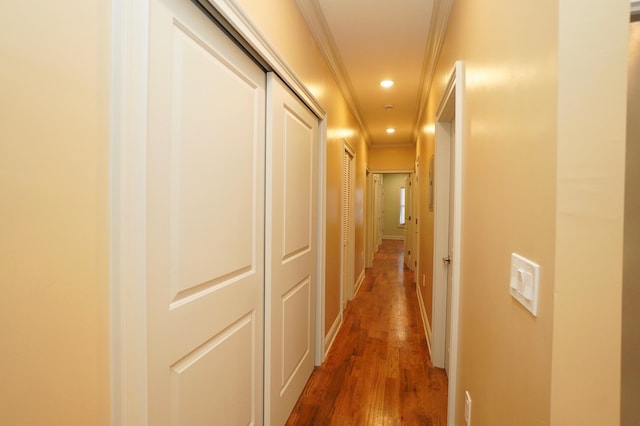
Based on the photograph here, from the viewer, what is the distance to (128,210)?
712 millimetres

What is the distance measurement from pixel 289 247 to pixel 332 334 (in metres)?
1.57

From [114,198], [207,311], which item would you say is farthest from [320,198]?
[114,198]

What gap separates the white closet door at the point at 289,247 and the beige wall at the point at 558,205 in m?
1.02

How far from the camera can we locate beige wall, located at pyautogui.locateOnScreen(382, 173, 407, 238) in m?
11.1

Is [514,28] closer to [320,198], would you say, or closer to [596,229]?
[596,229]

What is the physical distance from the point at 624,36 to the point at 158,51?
3.61 ft

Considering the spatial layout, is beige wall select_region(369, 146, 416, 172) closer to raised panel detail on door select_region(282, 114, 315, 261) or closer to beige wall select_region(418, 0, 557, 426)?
raised panel detail on door select_region(282, 114, 315, 261)

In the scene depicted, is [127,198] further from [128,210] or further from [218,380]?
[218,380]

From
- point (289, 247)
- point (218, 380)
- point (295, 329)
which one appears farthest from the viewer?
point (295, 329)

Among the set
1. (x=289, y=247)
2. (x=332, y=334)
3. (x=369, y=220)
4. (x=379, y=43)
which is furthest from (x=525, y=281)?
(x=369, y=220)

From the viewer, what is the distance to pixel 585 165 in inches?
23.9

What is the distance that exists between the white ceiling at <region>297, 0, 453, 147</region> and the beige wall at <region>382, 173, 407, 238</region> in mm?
7276

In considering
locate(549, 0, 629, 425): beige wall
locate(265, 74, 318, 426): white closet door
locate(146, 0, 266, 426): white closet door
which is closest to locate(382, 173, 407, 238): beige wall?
locate(265, 74, 318, 426): white closet door

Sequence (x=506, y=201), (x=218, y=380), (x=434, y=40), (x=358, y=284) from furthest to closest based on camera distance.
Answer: (x=358, y=284) < (x=434, y=40) < (x=218, y=380) < (x=506, y=201)
